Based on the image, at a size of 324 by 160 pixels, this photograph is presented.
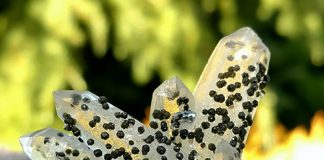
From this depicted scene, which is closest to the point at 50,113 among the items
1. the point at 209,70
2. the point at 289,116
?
the point at 289,116

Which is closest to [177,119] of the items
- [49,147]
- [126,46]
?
[49,147]

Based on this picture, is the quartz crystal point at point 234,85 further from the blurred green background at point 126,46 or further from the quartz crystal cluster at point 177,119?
the blurred green background at point 126,46

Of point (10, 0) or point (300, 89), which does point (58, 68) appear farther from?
point (300, 89)

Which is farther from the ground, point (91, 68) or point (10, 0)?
point (10, 0)

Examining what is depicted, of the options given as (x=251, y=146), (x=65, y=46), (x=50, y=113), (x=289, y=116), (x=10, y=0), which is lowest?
(x=289, y=116)

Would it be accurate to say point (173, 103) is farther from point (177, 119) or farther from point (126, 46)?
point (126, 46)

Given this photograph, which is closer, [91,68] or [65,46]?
[65,46]
